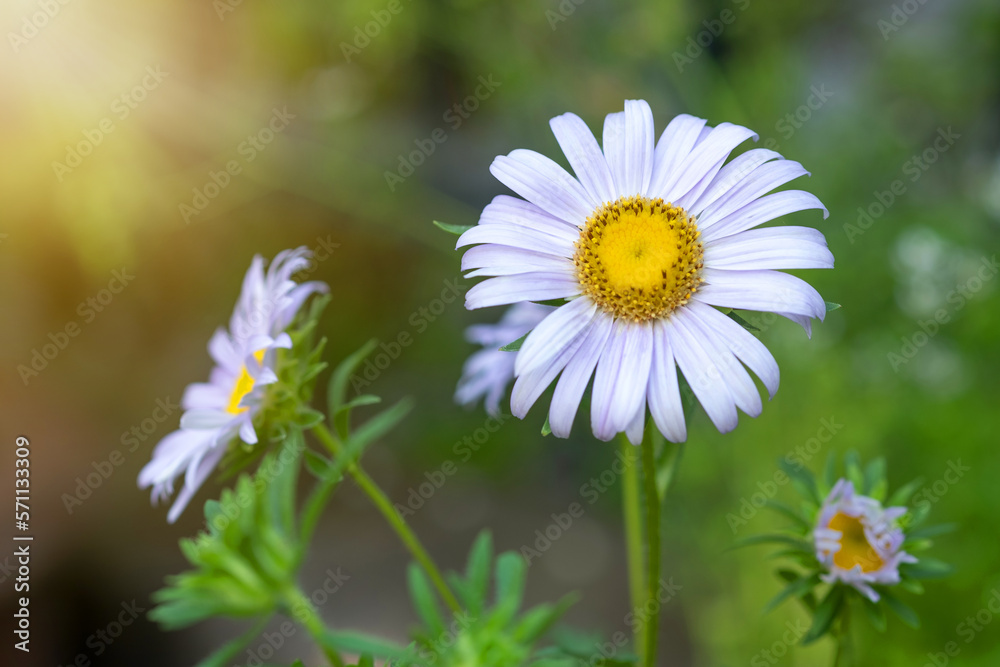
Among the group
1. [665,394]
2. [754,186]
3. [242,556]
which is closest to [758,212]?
[754,186]

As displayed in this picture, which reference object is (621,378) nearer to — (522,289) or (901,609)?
(522,289)

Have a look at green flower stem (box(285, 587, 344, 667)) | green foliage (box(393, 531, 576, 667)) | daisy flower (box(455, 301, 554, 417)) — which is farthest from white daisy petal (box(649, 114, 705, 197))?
green flower stem (box(285, 587, 344, 667))

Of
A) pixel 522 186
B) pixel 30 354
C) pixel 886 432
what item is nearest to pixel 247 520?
pixel 522 186

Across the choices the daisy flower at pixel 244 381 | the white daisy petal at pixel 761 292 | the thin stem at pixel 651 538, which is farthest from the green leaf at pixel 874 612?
the daisy flower at pixel 244 381

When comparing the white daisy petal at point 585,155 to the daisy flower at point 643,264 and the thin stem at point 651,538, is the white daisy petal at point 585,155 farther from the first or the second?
the thin stem at point 651,538

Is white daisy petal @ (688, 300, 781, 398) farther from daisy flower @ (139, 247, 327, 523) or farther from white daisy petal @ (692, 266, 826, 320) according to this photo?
daisy flower @ (139, 247, 327, 523)
